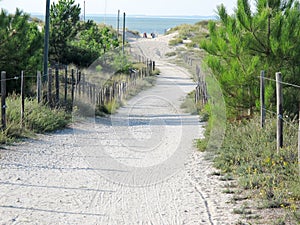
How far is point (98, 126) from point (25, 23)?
5355 millimetres

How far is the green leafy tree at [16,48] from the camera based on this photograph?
20656 millimetres

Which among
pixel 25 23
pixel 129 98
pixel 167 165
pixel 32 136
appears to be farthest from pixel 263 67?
pixel 129 98

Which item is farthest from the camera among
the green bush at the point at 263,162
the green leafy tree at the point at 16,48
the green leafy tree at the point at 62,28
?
the green leafy tree at the point at 62,28

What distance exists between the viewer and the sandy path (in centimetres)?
817

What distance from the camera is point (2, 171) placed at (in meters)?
10.9

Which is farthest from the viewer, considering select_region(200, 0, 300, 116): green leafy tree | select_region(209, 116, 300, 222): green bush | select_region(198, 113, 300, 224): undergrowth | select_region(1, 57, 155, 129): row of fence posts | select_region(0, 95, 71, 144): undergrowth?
select_region(1, 57, 155, 129): row of fence posts

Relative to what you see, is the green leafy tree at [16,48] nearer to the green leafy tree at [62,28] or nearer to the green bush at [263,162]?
the green bush at [263,162]

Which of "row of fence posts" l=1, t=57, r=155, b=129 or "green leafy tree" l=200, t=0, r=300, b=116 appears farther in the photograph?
"row of fence posts" l=1, t=57, r=155, b=129

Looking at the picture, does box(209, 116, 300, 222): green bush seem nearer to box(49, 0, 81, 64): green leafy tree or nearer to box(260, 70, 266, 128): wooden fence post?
box(260, 70, 266, 128): wooden fence post

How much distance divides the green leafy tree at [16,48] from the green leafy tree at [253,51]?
8.85 meters

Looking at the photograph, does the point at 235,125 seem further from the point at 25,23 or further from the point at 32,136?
the point at 25,23

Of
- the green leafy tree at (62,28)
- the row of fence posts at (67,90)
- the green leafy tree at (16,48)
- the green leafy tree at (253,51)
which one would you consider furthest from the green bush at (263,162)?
the green leafy tree at (62,28)

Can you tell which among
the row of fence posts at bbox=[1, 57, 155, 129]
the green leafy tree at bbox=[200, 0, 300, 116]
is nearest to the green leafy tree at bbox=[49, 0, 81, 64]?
the row of fence posts at bbox=[1, 57, 155, 129]

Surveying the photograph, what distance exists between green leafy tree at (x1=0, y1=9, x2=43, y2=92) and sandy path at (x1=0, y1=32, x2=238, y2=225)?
3884 mm
